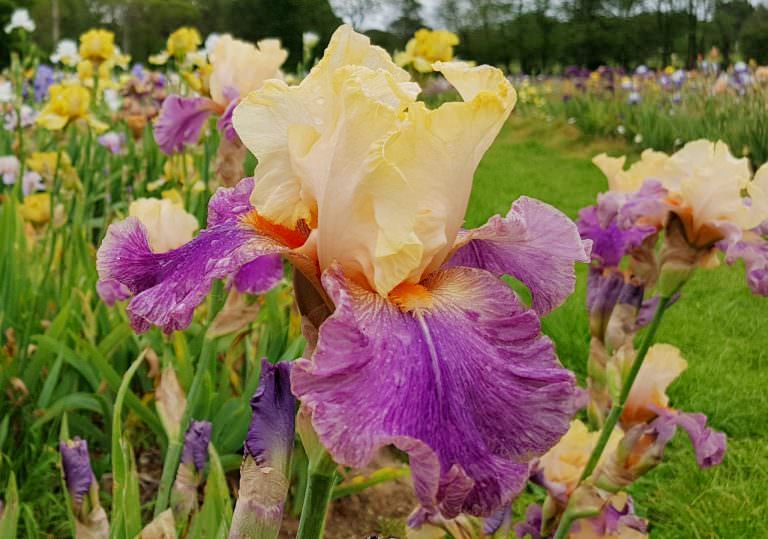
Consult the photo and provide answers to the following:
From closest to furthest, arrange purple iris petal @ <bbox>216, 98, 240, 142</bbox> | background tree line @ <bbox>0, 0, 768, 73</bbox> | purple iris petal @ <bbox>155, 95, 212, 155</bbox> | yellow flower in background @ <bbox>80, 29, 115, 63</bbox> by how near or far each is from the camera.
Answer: purple iris petal @ <bbox>216, 98, 240, 142</bbox>
purple iris petal @ <bbox>155, 95, 212, 155</bbox>
yellow flower in background @ <bbox>80, 29, 115, 63</bbox>
background tree line @ <bbox>0, 0, 768, 73</bbox>

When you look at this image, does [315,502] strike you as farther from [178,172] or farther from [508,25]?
[508,25]

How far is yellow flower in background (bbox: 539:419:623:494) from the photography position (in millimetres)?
1498

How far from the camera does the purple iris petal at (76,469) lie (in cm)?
122

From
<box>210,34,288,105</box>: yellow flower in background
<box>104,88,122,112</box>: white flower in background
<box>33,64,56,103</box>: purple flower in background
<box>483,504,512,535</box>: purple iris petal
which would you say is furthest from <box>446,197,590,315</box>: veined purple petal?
<box>33,64,56,103</box>: purple flower in background

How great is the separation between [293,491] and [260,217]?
1579mm

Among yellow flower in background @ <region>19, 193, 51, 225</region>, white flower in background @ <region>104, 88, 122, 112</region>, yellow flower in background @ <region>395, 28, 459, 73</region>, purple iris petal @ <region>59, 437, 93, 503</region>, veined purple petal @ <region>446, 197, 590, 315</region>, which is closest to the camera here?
veined purple petal @ <region>446, 197, 590, 315</region>

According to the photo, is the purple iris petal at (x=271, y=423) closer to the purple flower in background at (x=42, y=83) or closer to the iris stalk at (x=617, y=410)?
the iris stalk at (x=617, y=410)

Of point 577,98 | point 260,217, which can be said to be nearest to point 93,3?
point 577,98

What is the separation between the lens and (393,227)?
0.70 metres

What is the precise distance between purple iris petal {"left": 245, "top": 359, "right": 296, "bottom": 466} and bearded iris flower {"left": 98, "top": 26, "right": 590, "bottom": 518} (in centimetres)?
13

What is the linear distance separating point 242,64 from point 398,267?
1467 millimetres

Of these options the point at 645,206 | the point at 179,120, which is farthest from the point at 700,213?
the point at 179,120

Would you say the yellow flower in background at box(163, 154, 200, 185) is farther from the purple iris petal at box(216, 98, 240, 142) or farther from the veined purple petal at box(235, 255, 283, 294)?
the veined purple petal at box(235, 255, 283, 294)

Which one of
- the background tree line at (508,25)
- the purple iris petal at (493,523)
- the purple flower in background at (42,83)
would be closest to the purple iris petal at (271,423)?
the purple iris petal at (493,523)
